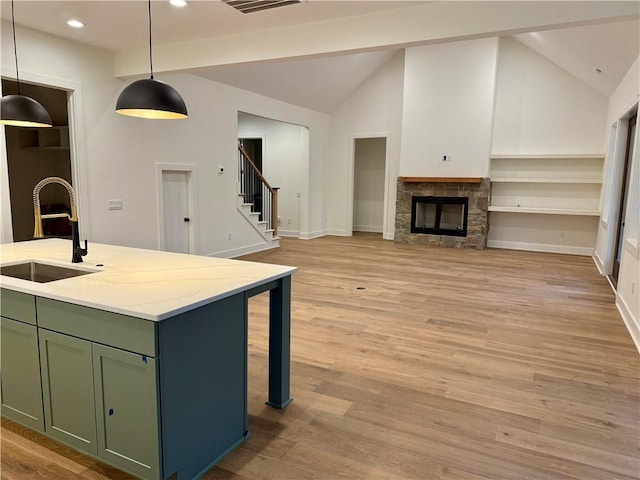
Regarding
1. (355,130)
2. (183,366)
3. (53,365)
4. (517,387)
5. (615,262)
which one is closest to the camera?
(183,366)

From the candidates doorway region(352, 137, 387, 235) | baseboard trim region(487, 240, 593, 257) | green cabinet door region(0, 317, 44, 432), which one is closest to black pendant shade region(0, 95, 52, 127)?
green cabinet door region(0, 317, 44, 432)

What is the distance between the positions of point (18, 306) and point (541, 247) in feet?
29.1

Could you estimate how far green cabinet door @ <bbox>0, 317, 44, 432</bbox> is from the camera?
2.19 metres

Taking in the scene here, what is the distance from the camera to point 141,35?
4570 mm

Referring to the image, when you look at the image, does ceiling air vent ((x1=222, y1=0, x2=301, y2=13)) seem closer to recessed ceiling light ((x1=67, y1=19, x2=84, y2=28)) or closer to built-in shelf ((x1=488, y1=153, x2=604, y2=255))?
recessed ceiling light ((x1=67, y1=19, x2=84, y2=28))

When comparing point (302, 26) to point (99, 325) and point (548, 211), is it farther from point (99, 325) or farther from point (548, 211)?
point (548, 211)

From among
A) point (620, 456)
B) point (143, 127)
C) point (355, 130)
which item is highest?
point (355, 130)

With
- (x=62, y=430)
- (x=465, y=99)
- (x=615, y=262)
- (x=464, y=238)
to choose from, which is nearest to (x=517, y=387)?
(x=62, y=430)

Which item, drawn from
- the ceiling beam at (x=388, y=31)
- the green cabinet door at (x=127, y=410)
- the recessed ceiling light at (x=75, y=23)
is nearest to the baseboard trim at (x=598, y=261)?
the ceiling beam at (x=388, y=31)

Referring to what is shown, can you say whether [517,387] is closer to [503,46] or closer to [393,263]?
[393,263]

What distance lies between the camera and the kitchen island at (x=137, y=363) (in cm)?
182

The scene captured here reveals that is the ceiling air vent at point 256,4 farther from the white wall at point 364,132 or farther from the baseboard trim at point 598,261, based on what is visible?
the white wall at point 364,132

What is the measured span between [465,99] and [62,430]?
856 cm

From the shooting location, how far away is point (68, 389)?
2.08 metres
